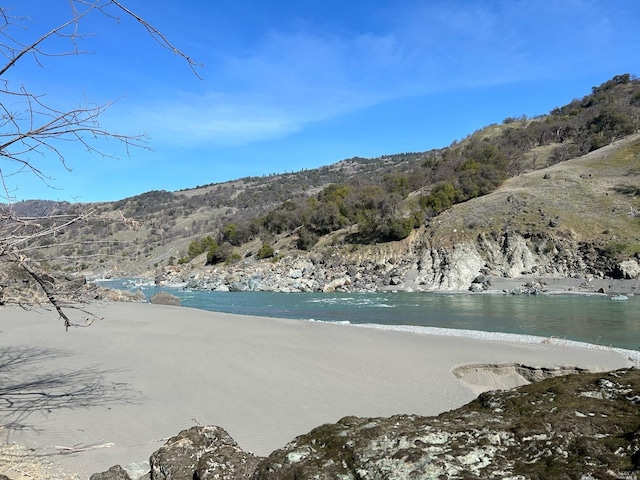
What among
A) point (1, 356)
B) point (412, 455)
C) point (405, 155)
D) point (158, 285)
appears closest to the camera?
point (412, 455)

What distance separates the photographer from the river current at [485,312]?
18.5 meters

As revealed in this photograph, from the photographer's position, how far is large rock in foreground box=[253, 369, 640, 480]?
1.69 meters

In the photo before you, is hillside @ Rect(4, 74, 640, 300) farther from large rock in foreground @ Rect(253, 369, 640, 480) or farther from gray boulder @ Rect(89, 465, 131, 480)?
large rock in foreground @ Rect(253, 369, 640, 480)

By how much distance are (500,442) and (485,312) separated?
2471cm

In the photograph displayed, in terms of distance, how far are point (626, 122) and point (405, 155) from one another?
4509 inches

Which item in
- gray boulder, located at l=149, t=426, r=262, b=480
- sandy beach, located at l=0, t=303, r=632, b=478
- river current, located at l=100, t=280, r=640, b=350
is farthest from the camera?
river current, located at l=100, t=280, r=640, b=350

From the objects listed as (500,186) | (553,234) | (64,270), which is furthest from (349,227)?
(64,270)

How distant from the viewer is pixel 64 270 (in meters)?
4.56

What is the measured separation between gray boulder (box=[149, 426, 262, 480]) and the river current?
12.9m

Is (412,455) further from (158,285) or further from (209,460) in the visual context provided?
(158,285)

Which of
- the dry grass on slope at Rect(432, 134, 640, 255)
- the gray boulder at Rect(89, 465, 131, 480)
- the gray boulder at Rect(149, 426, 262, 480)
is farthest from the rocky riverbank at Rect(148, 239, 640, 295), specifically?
the gray boulder at Rect(89, 465, 131, 480)

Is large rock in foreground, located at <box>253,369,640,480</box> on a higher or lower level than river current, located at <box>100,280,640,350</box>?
higher

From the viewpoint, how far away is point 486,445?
1.93 meters

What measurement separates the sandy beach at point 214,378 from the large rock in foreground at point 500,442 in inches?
161
